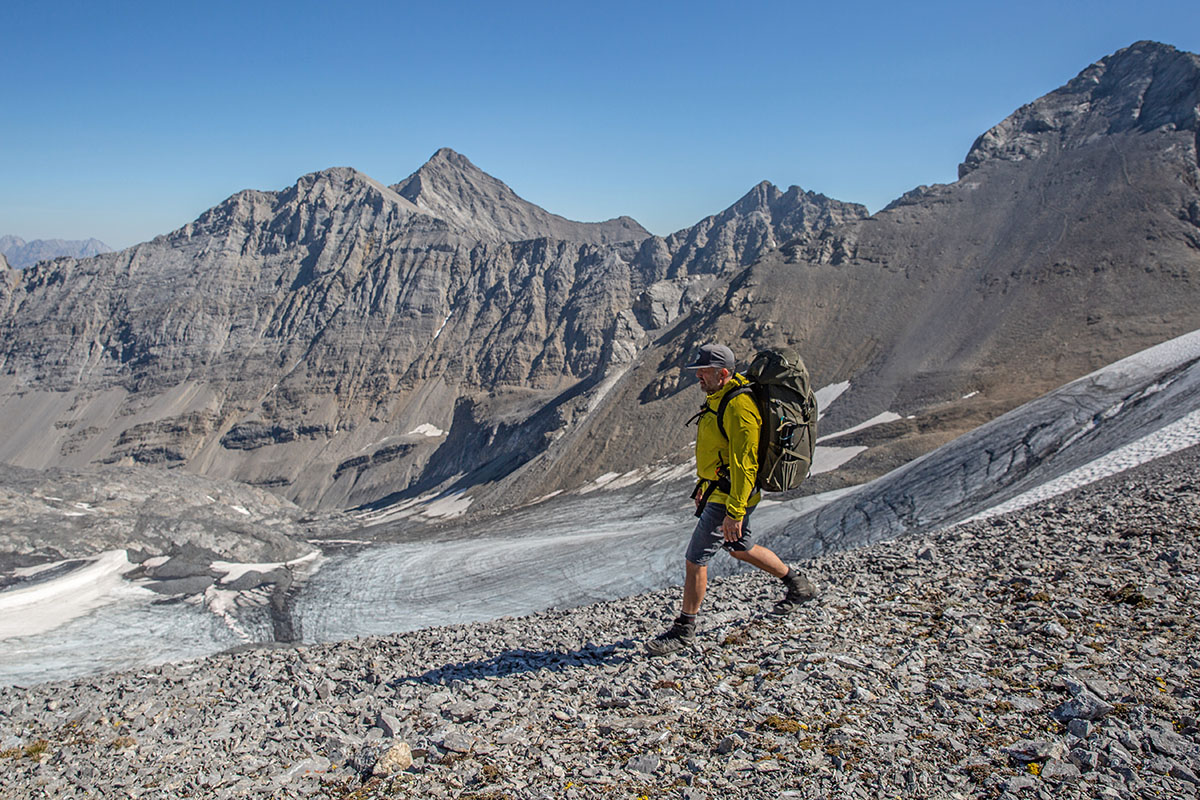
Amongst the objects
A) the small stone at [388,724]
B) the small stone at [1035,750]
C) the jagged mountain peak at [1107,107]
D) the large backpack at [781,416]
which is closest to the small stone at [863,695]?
the small stone at [1035,750]

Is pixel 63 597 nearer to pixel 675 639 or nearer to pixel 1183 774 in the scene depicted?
pixel 675 639

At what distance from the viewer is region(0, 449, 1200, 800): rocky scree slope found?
13.9 ft

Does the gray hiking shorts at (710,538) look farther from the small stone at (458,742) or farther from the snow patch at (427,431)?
the snow patch at (427,431)

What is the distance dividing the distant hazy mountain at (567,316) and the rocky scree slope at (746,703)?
2896 cm

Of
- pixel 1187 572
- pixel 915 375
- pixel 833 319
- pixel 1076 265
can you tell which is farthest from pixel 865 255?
pixel 1187 572

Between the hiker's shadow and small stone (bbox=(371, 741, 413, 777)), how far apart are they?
5.53ft

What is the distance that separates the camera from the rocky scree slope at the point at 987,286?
4753cm

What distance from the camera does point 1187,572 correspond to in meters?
6.42

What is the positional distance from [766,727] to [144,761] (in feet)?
14.5

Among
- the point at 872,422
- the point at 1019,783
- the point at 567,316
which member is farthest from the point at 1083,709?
the point at 567,316

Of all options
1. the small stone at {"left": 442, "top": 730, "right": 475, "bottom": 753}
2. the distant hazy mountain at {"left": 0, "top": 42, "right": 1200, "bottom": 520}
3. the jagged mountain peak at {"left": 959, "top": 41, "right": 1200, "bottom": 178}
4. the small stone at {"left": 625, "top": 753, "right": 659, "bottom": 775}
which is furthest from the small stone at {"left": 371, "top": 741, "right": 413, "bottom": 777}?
Result: the jagged mountain peak at {"left": 959, "top": 41, "right": 1200, "bottom": 178}

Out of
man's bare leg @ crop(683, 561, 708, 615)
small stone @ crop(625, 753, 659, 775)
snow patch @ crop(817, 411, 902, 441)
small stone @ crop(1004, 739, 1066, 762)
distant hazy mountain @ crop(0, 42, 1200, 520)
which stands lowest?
snow patch @ crop(817, 411, 902, 441)

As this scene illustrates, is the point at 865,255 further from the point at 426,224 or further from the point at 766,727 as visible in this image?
the point at 426,224

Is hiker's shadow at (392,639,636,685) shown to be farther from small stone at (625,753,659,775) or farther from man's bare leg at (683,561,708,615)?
small stone at (625,753,659,775)
